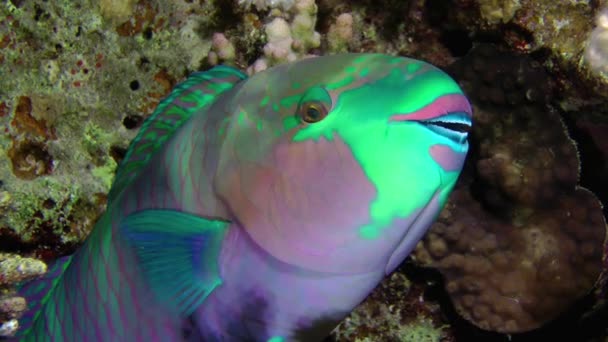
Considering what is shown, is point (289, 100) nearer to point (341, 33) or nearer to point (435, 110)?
point (435, 110)

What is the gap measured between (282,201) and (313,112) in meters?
0.26

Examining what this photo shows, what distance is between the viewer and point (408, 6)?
10.4 ft

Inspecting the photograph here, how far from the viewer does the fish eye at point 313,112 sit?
1.29m

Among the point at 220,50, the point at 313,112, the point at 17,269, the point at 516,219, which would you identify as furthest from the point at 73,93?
the point at 516,219

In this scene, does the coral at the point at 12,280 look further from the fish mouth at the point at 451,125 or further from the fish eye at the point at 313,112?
the fish mouth at the point at 451,125

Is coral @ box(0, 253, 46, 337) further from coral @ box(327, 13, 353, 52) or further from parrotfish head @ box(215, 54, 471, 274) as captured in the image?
coral @ box(327, 13, 353, 52)

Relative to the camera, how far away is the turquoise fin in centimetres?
144

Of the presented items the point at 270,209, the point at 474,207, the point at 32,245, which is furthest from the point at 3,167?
the point at 474,207

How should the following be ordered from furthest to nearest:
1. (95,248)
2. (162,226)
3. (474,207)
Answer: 1. (474,207)
2. (95,248)
3. (162,226)

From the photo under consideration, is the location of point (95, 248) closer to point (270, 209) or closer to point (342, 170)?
point (270, 209)

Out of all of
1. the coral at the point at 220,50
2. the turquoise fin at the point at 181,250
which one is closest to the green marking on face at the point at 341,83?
the turquoise fin at the point at 181,250

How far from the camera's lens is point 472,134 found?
2.80 m

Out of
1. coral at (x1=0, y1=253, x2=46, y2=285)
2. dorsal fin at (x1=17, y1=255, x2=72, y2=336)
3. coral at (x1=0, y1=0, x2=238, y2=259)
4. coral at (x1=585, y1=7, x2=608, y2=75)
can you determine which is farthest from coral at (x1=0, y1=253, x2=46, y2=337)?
coral at (x1=585, y1=7, x2=608, y2=75)

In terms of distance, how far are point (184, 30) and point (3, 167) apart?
1433 millimetres
